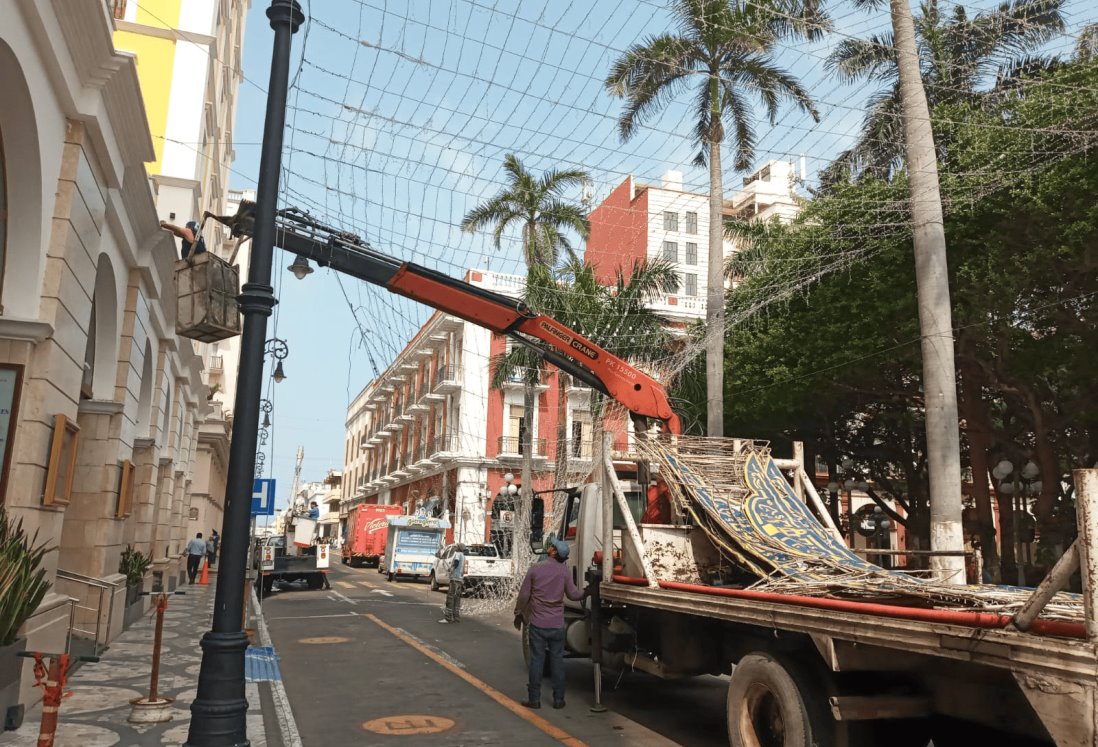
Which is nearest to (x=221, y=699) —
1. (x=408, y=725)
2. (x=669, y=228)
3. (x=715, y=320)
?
(x=408, y=725)

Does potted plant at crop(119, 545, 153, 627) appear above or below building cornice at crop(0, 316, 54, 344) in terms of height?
below

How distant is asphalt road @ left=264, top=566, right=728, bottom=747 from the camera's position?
8.41m

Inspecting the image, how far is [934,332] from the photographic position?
45.0 ft

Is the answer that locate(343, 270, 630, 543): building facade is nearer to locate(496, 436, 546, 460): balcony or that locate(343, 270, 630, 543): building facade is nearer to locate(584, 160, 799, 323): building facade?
locate(496, 436, 546, 460): balcony

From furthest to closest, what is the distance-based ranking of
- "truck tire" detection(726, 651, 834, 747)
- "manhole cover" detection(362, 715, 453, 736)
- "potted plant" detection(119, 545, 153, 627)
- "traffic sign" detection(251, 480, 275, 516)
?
"traffic sign" detection(251, 480, 275, 516) → "potted plant" detection(119, 545, 153, 627) → "manhole cover" detection(362, 715, 453, 736) → "truck tire" detection(726, 651, 834, 747)

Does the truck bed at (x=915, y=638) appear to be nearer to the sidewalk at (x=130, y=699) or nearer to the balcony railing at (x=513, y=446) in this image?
the sidewalk at (x=130, y=699)

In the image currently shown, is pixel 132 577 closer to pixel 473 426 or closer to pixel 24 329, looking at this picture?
pixel 24 329

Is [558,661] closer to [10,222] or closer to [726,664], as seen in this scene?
[726,664]

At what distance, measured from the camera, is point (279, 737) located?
825cm

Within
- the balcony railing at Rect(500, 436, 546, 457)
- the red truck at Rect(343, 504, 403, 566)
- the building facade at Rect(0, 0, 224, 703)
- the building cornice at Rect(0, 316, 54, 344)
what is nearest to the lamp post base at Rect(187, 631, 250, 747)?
the building facade at Rect(0, 0, 224, 703)

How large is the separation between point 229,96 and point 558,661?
28.6m

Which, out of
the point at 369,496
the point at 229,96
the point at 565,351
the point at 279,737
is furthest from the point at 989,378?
the point at 369,496

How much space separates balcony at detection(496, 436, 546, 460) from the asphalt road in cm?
2800

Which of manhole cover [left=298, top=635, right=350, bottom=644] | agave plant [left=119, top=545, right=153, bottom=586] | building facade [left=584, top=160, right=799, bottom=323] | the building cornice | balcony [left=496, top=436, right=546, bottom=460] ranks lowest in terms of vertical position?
manhole cover [left=298, top=635, right=350, bottom=644]
